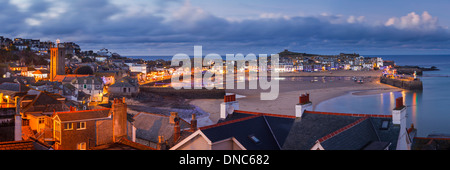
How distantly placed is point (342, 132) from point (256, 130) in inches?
97.4

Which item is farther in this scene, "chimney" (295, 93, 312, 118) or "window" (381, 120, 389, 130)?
"chimney" (295, 93, 312, 118)

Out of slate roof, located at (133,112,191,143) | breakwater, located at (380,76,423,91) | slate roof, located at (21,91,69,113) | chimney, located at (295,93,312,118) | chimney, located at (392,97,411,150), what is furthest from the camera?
breakwater, located at (380,76,423,91)

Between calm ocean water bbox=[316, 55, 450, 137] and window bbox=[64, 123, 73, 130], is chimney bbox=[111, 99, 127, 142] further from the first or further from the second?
calm ocean water bbox=[316, 55, 450, 137]

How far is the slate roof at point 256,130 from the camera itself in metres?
9.49

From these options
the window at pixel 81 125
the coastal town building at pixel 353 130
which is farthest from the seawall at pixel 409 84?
the window at pixel 81 125

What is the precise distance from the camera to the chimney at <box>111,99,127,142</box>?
48.8ft

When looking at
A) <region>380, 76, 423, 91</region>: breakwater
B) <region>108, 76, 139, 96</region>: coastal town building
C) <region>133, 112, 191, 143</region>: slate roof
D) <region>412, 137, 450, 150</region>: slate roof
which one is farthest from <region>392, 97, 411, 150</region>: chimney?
<region>380, 76, 423, 91</region>: breakwater

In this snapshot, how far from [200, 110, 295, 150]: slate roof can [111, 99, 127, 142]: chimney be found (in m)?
5.62

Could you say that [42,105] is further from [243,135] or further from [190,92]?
[190,92]

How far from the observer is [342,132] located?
8.97 metres
